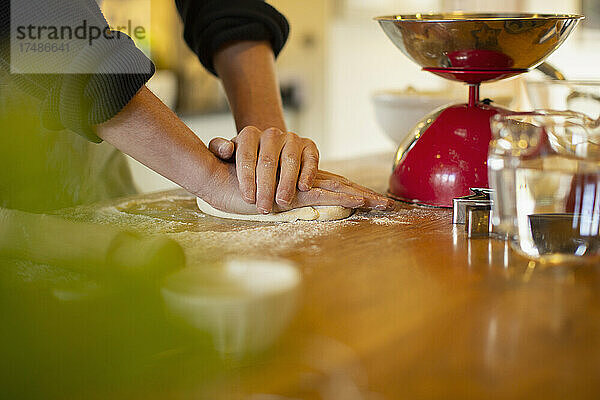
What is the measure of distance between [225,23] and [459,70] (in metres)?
0.37

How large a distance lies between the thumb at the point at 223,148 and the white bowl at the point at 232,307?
0.36m

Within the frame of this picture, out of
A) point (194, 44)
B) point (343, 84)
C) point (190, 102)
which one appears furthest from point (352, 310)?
point (343, 84)

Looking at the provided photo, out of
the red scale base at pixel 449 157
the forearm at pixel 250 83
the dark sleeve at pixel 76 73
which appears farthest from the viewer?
the forearm at pixel 250 83

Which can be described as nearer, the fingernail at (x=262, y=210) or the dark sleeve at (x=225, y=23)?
the fingernail at (x=262, y=210)

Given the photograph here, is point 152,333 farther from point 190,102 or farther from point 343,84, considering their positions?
point 343,84

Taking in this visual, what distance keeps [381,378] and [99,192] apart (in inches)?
33.3

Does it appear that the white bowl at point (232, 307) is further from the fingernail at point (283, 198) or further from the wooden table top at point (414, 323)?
the fingernail at point (283, 198)

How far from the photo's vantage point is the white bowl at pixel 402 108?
1132 millimetres

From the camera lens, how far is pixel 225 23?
1.01 meters

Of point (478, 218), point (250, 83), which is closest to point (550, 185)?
point (478, 218)

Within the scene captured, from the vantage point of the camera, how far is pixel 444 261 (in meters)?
0.60

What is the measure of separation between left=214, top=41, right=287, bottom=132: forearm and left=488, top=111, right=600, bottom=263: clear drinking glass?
0.45 m

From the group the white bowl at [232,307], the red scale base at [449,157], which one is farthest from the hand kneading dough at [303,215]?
the white bowl at [232,307]

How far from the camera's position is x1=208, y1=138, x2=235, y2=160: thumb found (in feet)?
2.54
